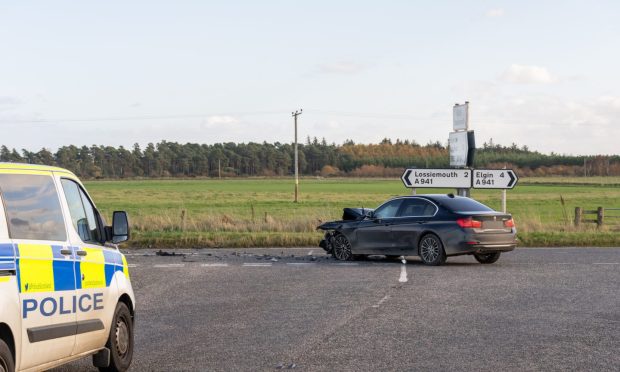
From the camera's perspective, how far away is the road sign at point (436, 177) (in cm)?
2878

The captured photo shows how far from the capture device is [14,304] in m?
6.42

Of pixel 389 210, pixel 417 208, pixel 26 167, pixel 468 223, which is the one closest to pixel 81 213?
pixel 26 167

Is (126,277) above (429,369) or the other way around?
above

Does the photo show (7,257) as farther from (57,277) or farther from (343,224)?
(343,224)

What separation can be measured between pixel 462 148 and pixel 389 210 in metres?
9.22

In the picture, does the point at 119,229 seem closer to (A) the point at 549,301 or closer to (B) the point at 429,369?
(B) the point at 429,369

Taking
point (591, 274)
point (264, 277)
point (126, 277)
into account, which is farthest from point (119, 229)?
point (591, 274)

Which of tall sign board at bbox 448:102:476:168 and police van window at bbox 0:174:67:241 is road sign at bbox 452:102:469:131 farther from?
police van window at bbox 0:174:67:241

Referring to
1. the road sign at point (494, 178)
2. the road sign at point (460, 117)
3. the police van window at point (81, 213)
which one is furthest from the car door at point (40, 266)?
the road sign at point (460, 117)

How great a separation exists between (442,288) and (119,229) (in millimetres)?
7947

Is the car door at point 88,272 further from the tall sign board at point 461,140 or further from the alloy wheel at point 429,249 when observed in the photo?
the tall sign board at point 461,140

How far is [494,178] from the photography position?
2853cm

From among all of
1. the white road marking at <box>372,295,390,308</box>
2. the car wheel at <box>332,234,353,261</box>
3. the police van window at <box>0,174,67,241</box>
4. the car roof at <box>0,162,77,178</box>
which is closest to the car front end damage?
the car wheel at <box>332,234,353,261</box>

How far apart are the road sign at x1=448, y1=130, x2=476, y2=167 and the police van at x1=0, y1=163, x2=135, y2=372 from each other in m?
21.4
